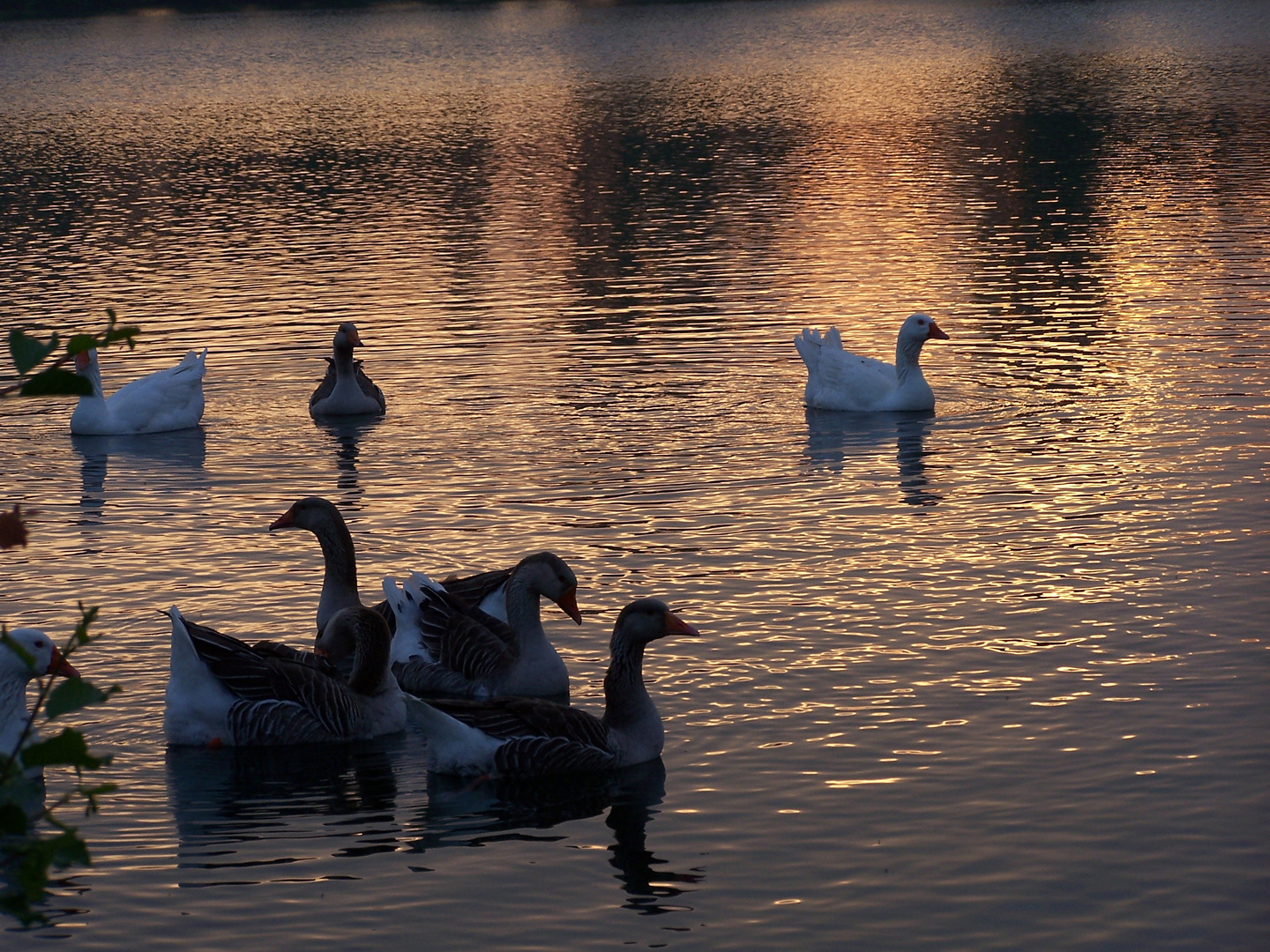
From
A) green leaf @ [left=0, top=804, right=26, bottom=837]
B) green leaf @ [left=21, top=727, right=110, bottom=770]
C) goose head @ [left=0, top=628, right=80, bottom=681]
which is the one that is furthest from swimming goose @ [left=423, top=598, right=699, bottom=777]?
green leaf @ [left=0, top=804, right=26, bottom=837]

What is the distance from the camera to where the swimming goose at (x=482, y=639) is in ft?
36.6

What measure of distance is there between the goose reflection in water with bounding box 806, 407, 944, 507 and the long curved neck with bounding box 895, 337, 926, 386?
494 mm

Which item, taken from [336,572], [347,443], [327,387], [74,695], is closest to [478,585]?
[336,572]

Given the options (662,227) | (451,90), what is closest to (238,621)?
(662,227)

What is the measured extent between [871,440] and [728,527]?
385 cm

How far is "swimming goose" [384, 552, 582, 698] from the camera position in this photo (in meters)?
11.1

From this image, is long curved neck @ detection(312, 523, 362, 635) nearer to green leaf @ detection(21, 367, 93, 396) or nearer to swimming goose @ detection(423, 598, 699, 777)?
swimming goose @ detection(423, 598, 699, 777)

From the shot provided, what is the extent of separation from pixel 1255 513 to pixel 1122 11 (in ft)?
279

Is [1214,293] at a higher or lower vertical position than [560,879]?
higher

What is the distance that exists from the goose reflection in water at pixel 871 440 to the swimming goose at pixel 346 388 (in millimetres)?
4978

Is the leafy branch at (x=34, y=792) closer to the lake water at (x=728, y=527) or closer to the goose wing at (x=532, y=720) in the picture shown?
the lake water at (x=728, y=527)

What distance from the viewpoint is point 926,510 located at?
15.3m

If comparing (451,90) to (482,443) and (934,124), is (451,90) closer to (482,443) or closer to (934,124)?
(934,124)

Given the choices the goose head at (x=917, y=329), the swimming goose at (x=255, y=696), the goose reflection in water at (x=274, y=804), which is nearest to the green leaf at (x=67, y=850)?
the goose reflection in water at (x=274, y=804)
